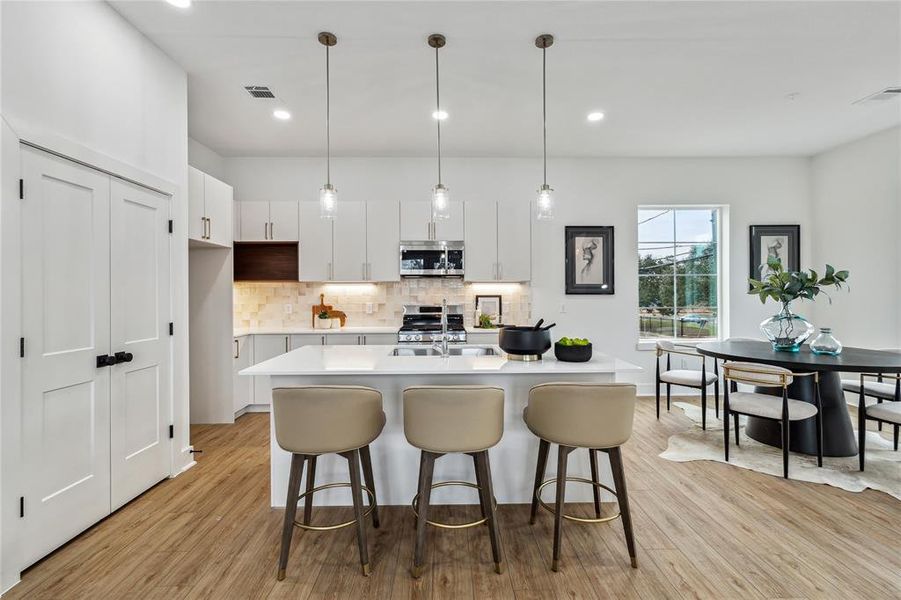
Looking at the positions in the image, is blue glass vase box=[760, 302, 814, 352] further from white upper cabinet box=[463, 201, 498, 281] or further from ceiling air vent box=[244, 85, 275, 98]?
ceiling air vent box=[244, 85, 275, 98]

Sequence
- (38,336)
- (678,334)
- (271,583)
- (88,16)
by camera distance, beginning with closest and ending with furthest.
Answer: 1. (271,583)
2. (38,336)
3. (88,16)
4. (678,334)

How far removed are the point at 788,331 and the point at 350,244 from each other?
435cm

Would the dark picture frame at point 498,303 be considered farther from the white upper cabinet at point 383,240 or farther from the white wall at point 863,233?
the white wall at point 863,233

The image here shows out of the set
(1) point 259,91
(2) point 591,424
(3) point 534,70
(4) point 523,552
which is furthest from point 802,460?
(1) point 259,91

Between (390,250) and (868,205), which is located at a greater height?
(868,205)

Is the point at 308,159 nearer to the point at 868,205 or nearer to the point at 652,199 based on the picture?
the point at 652,199

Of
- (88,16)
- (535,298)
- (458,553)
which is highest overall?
(88,16)

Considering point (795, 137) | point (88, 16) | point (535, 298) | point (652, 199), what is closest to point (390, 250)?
point (535, 298)

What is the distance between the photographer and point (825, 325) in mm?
5074

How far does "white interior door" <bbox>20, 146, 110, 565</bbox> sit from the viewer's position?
1.95 meters

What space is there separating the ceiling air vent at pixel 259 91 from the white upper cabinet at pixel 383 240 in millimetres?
1598

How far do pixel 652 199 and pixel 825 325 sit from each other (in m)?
2.60

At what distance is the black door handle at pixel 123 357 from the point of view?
95.6 inches

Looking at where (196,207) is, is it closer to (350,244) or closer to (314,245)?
(314,245)
